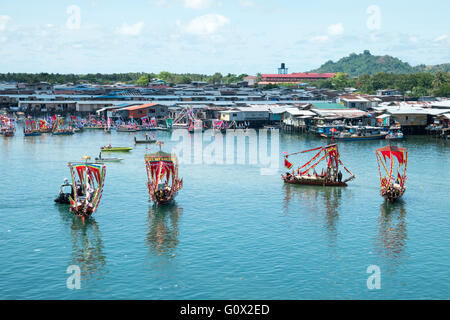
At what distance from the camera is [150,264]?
32812mm

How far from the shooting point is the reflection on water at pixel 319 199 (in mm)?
A: 43338

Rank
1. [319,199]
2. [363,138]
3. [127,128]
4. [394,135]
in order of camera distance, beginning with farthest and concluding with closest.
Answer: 1. [127,128]
2. [394,135]
3. [363,138]
4. [319,199]

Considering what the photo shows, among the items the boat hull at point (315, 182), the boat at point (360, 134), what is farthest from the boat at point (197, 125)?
the boat hull at point (315, 182)

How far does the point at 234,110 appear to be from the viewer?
130625 mm

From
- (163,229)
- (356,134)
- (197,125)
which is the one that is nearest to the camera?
(163,229)

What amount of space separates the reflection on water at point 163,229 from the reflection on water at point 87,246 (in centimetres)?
359

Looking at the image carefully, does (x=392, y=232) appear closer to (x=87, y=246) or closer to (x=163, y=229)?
(x=163, y=229)

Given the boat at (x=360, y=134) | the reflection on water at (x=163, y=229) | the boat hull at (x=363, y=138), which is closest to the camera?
the reflection on water at (x=163, y=229)

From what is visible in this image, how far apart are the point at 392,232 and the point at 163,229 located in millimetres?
17319

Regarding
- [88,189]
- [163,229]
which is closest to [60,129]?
[88,189]

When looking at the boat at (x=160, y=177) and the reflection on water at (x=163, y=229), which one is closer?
the reflection on water at (x=163, y=229)

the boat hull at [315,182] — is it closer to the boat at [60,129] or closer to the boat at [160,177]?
the boat at [160,177]
